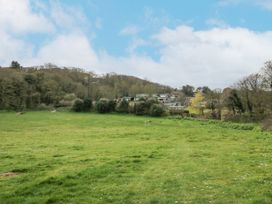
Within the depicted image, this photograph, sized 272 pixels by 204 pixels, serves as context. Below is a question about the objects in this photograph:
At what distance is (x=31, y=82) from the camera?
121188 millimetres

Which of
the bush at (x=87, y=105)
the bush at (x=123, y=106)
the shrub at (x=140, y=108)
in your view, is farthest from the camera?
the bush at (x=87, y=105)

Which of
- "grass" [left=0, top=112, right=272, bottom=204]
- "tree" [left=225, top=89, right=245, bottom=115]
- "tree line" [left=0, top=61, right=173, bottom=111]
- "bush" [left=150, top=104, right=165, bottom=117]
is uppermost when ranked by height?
"tree line" [left=0, top=61, right=173, bottom=111]

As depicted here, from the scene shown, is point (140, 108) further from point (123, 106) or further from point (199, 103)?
point (199, 103)

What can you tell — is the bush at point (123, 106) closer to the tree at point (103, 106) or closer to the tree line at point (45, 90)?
the tree at point (103, 106)

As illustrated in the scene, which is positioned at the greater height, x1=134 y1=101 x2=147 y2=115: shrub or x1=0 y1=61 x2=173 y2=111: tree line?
x1=0 y1=61 x2=173 y2=111: tree line

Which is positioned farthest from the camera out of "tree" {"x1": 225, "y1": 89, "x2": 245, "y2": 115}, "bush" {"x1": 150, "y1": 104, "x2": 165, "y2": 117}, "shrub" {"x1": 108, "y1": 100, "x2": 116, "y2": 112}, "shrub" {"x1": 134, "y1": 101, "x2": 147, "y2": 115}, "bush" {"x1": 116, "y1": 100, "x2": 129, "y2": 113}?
"shrub" {"x1": 108, "y1": 100, "x2": 116, "y2": 112}

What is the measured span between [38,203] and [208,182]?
6.47 meters

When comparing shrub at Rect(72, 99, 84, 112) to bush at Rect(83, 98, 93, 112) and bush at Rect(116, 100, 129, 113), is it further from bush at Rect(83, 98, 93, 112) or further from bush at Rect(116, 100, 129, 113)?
bush at Rect(116, 100, 129, 113)

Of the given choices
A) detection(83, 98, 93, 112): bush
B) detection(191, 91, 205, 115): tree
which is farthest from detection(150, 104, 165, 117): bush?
detection(83, 98, 93, 112): bush

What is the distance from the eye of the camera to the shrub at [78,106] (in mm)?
100438

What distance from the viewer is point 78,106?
10069 cm

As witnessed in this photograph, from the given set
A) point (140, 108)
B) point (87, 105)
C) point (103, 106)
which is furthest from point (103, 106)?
point (140, 108)

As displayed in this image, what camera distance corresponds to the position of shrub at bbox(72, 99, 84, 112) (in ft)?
330

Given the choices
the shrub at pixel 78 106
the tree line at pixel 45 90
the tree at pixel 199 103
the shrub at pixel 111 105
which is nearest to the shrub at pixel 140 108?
the shrub at pixel 111 105
